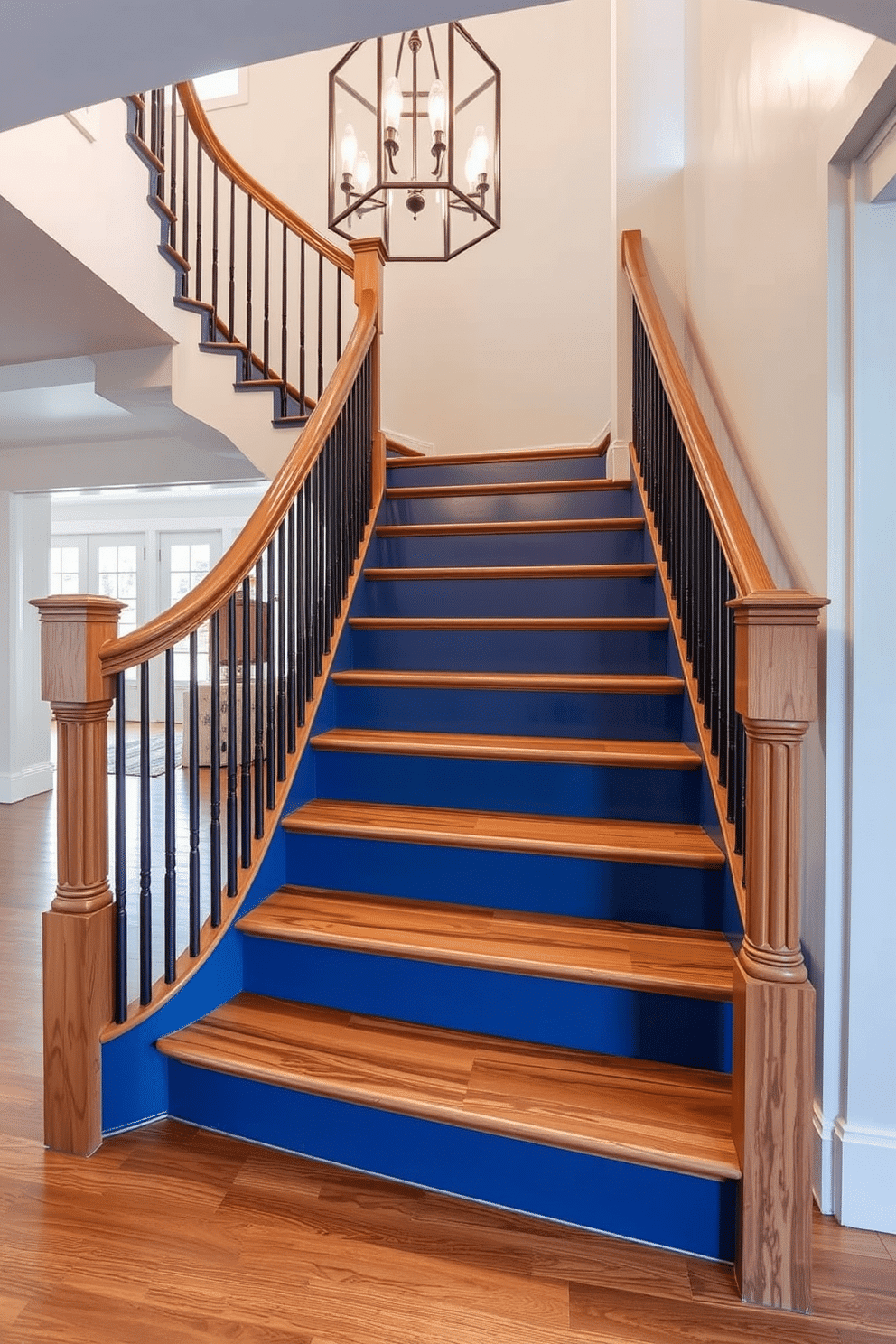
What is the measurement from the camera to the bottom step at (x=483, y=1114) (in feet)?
4.34

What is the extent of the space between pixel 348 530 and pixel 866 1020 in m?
2.18

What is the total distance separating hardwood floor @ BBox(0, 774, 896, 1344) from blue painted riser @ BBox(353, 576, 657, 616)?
1.80 metres

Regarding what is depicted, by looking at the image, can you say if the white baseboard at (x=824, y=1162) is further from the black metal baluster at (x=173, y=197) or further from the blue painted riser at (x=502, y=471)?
the black metal baluster at (x=173, y=197)

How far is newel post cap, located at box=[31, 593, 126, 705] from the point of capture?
1.54 meters

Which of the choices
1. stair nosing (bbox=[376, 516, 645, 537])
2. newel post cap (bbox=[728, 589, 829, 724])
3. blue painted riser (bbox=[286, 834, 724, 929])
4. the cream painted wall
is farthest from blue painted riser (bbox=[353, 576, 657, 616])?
the cream painted wall

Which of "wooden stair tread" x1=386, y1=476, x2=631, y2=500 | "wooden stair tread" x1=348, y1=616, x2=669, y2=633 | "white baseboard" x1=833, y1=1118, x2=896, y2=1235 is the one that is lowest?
"white baseboard" x1=833, y1=1118, x2=896, y2=1235

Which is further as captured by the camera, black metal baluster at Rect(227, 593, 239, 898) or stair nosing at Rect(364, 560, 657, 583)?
stair nosing at Rect(364, 560, 657, 583)

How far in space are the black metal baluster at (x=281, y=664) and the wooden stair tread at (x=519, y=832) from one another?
0.56 feet

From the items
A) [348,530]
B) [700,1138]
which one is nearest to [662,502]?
[348,530]

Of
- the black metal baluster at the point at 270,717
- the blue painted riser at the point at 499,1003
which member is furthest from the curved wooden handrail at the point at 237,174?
the blue painted riser at the point at 499,1003

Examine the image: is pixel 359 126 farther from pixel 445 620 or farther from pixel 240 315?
pixel 445 620

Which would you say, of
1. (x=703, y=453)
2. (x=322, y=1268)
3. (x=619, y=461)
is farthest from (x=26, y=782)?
(x=703, y=453)

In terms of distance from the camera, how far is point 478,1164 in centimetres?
143

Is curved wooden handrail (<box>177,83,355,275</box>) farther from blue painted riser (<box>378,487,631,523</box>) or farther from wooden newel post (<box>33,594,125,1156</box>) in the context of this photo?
wooden newel post (<box>33,594,125,1156</box>)
